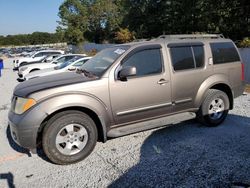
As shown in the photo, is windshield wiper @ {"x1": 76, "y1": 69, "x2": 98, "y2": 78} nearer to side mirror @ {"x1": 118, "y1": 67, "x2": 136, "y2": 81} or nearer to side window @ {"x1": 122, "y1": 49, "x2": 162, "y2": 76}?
side mirror @ {"x1": 118, "y1": 67, "x2": 136, "y2": 81}

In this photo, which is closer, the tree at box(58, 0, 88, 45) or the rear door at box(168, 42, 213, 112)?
the rear door at box(168, 42, 213, 112)

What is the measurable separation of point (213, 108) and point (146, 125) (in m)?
1.73

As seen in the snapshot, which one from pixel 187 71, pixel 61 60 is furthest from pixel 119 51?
pixel 61 60

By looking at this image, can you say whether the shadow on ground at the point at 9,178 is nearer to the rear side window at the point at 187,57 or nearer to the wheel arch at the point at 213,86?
the rear side window at the point at 187,57

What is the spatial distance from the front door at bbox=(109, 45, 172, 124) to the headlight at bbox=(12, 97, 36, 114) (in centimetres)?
124

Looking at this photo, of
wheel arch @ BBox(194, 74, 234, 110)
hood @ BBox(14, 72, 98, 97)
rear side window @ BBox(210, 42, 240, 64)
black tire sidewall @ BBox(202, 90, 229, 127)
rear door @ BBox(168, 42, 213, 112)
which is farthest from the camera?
rear side window @ BBox(210, 42, 240, 64)

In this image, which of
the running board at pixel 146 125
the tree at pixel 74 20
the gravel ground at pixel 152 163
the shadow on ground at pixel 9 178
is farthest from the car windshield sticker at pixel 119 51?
the tree at pixel 74 20

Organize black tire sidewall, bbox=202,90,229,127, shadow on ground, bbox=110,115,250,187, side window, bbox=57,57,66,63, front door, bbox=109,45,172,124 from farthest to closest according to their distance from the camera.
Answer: side window, bbox=57,57,66,63 → black tire sidewall, bbox=202,90,229,127 → front door, bbox=109,45,172,124 → shadow on ground, bbox=110,115,250,187

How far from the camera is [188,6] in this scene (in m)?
26.4

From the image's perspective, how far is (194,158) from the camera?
4273 millimetres

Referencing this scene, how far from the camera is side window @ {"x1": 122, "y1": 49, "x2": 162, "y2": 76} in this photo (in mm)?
4715

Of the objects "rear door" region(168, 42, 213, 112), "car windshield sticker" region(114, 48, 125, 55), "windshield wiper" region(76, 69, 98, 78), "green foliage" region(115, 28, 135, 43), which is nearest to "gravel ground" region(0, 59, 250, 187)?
"rear door" region(168, 42, 213, 112)

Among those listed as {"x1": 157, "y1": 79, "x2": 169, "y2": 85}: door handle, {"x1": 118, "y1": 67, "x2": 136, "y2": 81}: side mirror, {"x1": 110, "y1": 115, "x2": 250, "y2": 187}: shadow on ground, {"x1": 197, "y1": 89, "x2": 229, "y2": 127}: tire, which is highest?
{"x1": 118, "y1": 67, "x2": 136, "y2": 81}: side mirror

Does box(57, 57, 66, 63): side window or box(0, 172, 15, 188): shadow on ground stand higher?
box(57, 57, 66, 63): side window
